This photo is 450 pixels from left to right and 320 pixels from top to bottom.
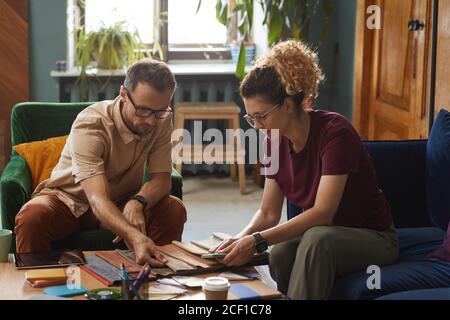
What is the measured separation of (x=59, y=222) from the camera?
3016 millimetres

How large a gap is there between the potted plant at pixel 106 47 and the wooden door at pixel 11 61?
0.37 meters

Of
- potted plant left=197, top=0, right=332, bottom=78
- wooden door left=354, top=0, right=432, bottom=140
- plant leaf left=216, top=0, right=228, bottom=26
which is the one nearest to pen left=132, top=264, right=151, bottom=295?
wooden door left=354, top=0, right=432, bottom=140

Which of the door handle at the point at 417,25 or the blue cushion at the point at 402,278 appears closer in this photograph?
the blue cushion at the point at 402,278

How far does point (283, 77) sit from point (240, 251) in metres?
0.59

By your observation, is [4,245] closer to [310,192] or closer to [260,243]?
[260,243]

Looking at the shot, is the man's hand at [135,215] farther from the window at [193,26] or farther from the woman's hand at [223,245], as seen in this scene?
the window at [193,26]

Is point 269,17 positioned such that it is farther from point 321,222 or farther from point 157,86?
point 321,222

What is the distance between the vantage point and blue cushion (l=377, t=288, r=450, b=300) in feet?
7.51

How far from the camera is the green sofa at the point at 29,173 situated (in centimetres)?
307

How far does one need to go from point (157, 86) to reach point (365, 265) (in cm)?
92

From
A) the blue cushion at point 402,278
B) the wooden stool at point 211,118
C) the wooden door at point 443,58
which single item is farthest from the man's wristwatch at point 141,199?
the wooden stool at point 211,118

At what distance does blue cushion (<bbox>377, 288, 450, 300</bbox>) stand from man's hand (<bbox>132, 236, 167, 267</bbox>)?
65 centimetres

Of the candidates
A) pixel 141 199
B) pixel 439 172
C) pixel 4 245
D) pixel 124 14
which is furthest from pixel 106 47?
pixel 4 245

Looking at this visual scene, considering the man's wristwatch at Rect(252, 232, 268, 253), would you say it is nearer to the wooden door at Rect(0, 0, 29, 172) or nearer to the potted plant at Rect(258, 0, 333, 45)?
the potted plant at Rect(258, 0, 333, 45)
